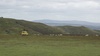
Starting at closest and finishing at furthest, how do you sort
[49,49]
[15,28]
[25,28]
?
[49,49] → [15,28] → [25,28]

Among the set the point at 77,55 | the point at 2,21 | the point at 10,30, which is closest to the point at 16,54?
the point at 77,55

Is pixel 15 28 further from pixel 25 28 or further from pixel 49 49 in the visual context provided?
pixel 49 49

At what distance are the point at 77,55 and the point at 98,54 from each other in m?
2.78

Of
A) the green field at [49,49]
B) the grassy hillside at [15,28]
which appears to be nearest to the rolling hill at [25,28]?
the grassy hillside at [15,28]

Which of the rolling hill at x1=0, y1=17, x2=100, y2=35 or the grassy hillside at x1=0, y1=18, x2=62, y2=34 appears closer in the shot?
the grassy hillside at x1=0, y1=18, x2=62, y2=34

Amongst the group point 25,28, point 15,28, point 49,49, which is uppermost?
point 49,49

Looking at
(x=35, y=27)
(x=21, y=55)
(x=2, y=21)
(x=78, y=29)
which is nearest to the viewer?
(x=21, y=55)

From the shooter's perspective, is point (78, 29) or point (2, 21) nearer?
point (2, 21)

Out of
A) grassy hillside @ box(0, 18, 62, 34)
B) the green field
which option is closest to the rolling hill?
grassy hillside @ box(0, 18, 62, 34)

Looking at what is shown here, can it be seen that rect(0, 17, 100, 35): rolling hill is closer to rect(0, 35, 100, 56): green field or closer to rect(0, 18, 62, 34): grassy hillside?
rect(0, 18, 62, 34): grassy hillside

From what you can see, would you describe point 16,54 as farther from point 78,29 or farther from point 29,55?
point 78,29

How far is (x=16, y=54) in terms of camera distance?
3400 cm

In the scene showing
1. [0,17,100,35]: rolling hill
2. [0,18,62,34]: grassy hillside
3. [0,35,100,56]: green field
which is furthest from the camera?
[0,17,100,35]: rolling hill

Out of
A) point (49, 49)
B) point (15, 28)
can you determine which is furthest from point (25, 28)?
point (49, 49)
